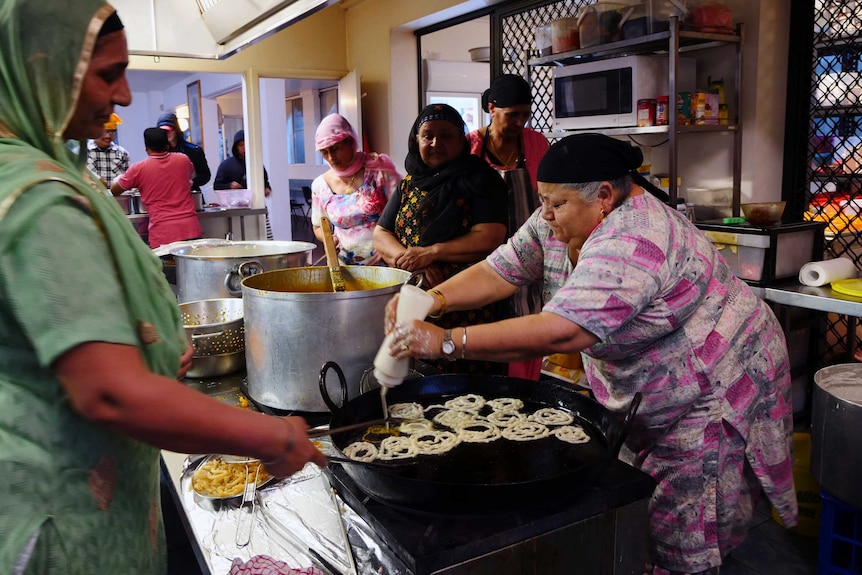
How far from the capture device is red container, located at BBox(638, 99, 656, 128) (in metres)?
3.69

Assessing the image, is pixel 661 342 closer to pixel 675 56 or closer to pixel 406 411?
pixel 406 411

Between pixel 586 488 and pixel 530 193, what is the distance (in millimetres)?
2264

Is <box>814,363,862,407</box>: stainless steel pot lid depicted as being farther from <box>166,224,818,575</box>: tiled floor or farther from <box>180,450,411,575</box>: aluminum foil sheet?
<box>180,450,411,575</box>: aluminum foil sheet

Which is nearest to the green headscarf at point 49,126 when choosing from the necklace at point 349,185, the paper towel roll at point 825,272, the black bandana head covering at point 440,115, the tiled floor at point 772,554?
the black bandana head covering at point 440,115

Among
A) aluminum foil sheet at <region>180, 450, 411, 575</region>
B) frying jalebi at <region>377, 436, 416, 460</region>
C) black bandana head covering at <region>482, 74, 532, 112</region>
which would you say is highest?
black bandana head covering at <region>482, 74, 532, 112</region>

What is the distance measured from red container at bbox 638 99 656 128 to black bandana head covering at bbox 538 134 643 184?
2.24 meters

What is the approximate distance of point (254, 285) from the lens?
6.50ft

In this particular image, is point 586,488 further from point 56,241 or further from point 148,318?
point 56,241

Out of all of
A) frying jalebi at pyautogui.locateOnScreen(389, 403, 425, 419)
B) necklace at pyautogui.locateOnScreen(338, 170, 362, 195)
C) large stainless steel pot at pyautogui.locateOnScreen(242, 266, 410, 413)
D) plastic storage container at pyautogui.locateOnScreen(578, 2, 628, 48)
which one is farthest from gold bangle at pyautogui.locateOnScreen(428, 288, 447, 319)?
plastic storage container at pyautogui.locateOnScreen(578, 2, 628, 48)

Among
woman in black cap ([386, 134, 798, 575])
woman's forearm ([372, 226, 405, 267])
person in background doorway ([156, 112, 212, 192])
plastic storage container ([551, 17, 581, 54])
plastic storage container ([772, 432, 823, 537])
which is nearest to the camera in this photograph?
woman in black cap ([386, 134, 798, 575])

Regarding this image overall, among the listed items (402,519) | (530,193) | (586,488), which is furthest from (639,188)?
(530,193)

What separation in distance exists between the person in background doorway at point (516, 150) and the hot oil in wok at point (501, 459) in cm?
167

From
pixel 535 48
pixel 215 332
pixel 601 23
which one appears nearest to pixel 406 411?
pixel 215 332

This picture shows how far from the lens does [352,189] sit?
12.3 ft
